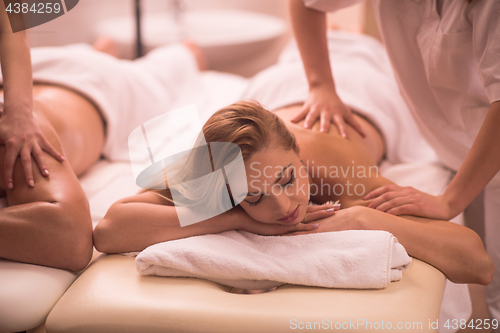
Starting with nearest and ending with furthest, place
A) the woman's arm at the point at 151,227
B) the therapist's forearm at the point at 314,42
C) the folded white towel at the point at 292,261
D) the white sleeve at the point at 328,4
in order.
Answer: the folded white towel at the point at 292,261, the woman's arm at the point at 151,227, the white sleeve at the point at 328,4, the therapist's forearm at the point at 314,42

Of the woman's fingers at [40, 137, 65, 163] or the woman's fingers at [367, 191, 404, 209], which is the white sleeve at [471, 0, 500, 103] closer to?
the woman's fingers at [367, 191, 404, 209]

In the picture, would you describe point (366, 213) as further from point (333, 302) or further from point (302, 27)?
point (302, 27)

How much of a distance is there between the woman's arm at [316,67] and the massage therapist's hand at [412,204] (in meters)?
0.32

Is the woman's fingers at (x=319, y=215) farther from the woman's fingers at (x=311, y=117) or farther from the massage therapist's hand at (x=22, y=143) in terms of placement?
the massage therapist's hand at (x=22, y=143)

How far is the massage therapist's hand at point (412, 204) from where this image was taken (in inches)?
34.2

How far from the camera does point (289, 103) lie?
A: 128cm

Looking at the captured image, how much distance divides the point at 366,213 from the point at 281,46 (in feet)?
9.01

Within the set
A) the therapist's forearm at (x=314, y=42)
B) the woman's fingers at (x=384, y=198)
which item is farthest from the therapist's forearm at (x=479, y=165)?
the therapist's forearm at (x=314, y=42)

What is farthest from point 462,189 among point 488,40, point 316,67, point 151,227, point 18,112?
point 18,112

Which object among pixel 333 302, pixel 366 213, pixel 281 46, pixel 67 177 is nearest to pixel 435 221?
pixel 366 213

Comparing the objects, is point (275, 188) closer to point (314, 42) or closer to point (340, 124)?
point (340, 124)

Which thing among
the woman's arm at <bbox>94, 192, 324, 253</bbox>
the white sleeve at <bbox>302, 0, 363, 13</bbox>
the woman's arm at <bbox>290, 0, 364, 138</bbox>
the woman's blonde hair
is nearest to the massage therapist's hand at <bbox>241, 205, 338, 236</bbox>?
the woman's arm at <bbox>94, 192, 324, 253</bbox>

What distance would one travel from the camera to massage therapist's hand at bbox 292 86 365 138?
112 centimetres

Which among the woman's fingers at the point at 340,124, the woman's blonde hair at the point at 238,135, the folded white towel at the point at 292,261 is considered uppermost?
the woman's blonde hair at the point at 238,135
